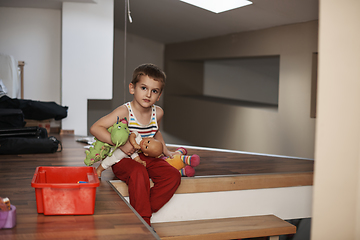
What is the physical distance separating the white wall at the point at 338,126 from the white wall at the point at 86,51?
112 inches

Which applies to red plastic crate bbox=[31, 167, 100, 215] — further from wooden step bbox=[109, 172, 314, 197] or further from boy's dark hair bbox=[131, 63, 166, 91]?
boy's dark hair bbox=[131, 63, 166, 91]

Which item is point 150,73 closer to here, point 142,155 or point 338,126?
point 142,155

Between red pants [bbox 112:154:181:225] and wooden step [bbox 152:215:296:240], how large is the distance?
13cm

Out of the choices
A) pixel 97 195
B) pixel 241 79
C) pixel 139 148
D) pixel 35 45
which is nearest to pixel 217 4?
pixel 241 79

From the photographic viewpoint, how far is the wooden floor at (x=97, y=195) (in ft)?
3.50

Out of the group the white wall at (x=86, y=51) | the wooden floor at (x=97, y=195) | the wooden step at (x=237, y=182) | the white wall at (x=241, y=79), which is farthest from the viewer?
the white wall at (x=86, y=51)

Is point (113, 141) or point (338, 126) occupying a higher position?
point (338, 126)

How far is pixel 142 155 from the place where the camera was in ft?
5.60

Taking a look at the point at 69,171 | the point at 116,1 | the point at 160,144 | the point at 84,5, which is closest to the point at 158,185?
the point at 160,144

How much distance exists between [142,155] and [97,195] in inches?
13.0

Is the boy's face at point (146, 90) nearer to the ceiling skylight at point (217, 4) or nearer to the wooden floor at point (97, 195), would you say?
the wooden floor at point (97, 195)

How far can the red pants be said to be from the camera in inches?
58.3

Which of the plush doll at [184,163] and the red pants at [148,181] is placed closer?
the red pants at [148,181]

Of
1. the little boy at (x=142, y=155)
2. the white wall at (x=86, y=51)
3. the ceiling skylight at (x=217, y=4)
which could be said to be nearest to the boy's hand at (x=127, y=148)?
the little boy at (x=142, y=155)
